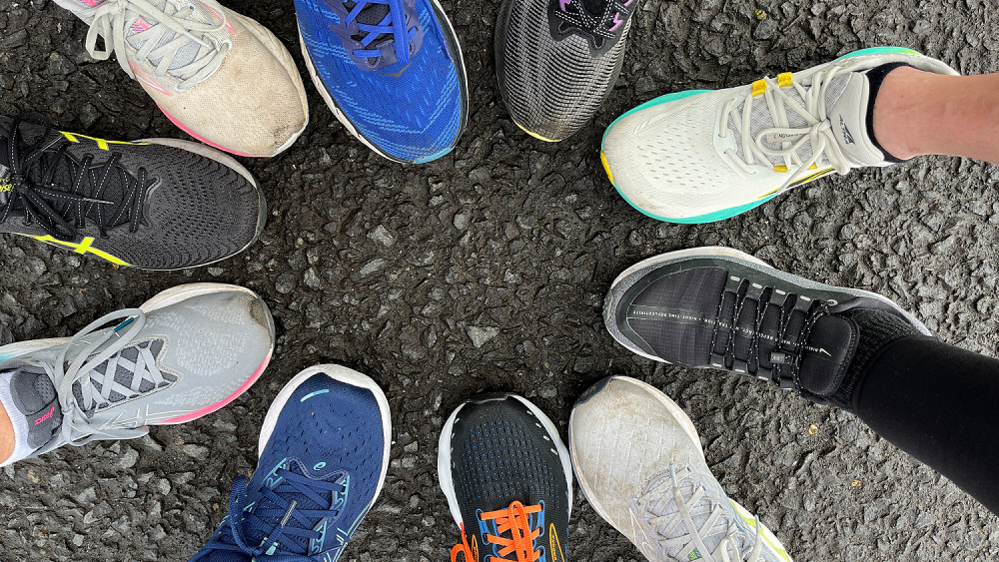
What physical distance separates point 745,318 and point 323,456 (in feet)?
4.14

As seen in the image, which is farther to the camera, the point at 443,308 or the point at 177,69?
the point at 443,308

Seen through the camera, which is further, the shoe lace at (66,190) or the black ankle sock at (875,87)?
the shoe lace at (66,190)

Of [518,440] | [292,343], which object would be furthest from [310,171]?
[518,440]

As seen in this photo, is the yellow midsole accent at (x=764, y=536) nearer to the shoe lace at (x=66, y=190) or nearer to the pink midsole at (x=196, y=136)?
the pink midsole at (x=196, y=136)

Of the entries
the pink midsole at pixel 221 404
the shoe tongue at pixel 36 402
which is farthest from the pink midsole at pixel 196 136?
the shoe tongue at pixel 36 402

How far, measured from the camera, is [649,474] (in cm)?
152

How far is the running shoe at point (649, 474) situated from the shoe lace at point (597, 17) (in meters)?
0.94

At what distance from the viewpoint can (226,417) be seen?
157 centimetres

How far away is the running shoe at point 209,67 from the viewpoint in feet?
4.10

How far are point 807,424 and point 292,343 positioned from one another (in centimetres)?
160

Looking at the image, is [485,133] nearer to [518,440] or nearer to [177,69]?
[177,69]

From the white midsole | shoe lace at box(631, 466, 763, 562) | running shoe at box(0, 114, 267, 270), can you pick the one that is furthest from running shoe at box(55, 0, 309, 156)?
shoe lace at box(631, 466, 763, 562)

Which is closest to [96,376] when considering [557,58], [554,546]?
[554,546]

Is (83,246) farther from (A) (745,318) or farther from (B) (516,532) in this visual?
(A) (745,318)
